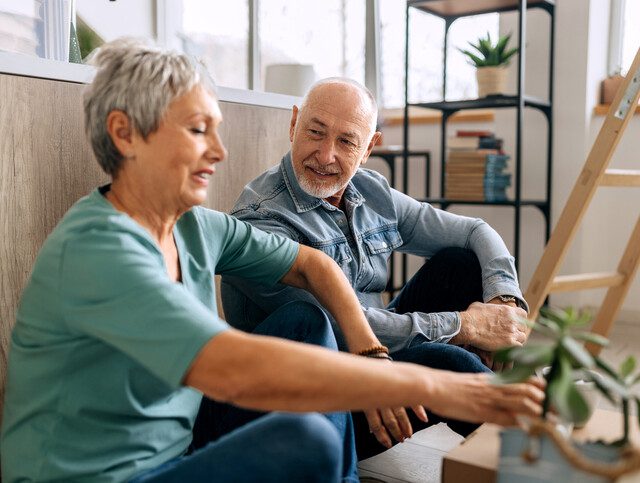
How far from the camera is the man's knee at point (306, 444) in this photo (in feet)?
3.45

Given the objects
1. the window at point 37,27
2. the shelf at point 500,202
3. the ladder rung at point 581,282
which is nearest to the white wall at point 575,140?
the shelf at point 500,202

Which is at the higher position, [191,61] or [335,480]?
[191,61]

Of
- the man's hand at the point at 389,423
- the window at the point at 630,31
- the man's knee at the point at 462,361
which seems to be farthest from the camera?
the window at the point at 630,31

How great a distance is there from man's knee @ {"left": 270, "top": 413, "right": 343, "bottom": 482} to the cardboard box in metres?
0.18

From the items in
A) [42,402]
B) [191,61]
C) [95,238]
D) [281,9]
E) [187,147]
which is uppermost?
[281,9]

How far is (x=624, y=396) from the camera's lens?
0.88 metres

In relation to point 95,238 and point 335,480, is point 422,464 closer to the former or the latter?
point 335,480

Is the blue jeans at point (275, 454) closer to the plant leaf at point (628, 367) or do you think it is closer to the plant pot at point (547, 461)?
the plant pot at point (547, 461)

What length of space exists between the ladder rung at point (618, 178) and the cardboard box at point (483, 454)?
5.29 ft

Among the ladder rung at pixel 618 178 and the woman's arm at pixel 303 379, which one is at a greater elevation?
the ladder rung at pixel 618 178

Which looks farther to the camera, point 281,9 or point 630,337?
point 281,9

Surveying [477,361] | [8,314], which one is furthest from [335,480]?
[8,314]

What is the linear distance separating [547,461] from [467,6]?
3.31 metres

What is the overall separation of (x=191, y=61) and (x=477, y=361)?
35.2 inches
